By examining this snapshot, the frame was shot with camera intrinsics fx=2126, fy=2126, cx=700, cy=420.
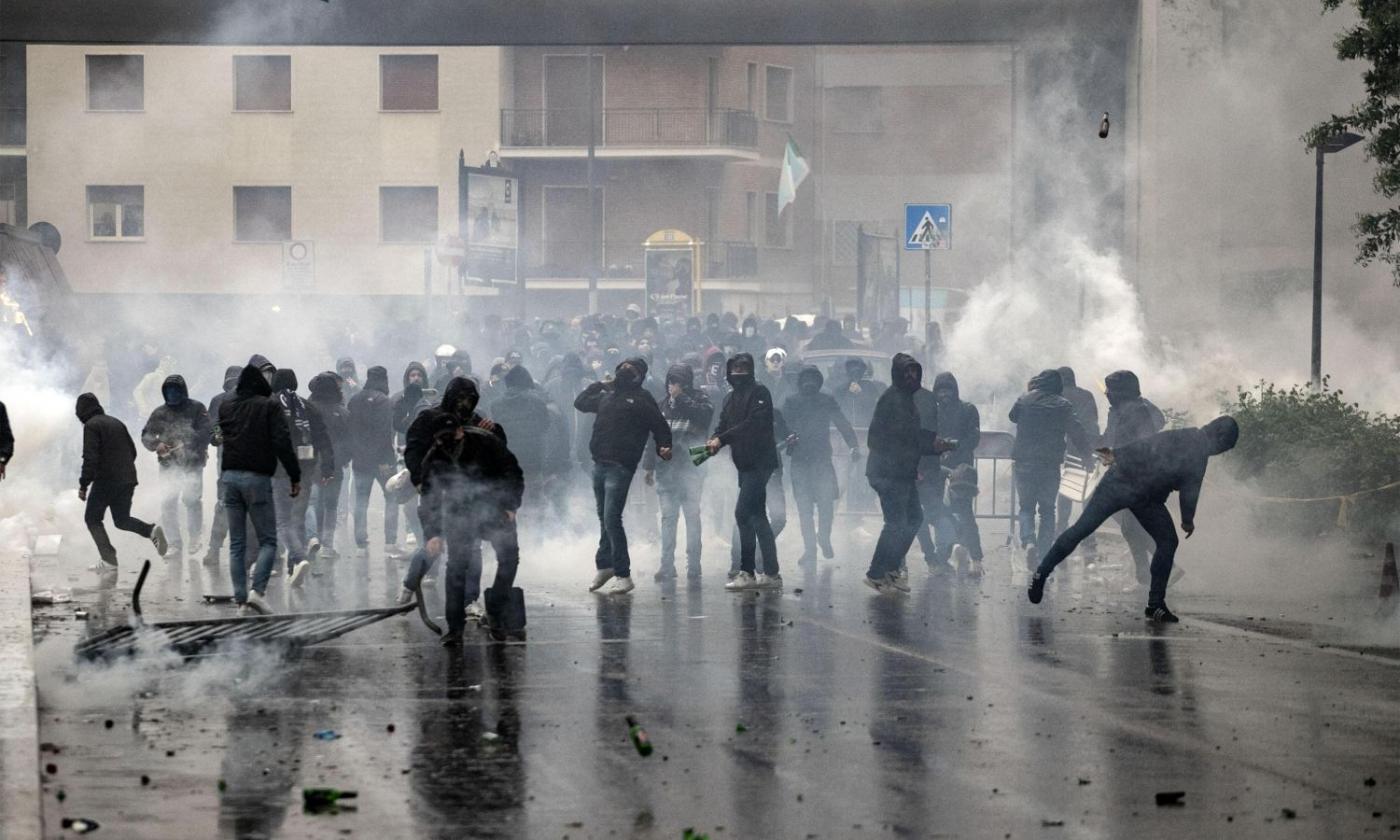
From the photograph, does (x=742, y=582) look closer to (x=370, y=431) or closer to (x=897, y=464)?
(x=897, y=464)

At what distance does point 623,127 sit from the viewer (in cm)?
5391

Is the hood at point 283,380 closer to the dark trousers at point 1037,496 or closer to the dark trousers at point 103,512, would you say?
the dark trousers at point 103,512

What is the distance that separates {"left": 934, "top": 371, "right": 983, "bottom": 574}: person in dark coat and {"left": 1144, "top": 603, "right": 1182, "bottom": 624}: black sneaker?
3.24 metres

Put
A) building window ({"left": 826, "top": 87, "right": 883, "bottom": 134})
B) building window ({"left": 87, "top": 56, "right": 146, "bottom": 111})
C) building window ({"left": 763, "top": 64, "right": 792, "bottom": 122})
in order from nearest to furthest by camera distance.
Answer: building window ({"left": 87, "top": 56, "right": 146, "bottom": 111}) < building window ({"left": 763, "top": 64, "right": 792, "bottom": 122}) < building window ({"left": 826, "top": 87, "right": 883, "bottom": 134})

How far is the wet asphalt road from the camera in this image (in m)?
7.25

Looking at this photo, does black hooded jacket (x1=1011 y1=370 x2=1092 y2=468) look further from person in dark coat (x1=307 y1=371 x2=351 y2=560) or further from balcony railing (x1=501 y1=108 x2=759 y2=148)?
balcony railing (x1=501 y1=108 x2=759 y2=148)

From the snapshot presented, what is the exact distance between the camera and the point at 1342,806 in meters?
7.45

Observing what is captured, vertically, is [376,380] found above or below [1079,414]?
above

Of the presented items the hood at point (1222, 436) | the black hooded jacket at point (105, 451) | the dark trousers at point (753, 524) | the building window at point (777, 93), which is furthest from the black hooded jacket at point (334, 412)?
the building window at point (777, 93)

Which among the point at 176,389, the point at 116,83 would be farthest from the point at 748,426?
Answer: the point at 116,83

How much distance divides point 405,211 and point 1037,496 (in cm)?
3510

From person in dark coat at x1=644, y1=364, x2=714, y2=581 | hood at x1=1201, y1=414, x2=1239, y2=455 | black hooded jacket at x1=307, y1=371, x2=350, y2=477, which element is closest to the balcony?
black hooded jacket at x1=307, y1=371, x2=350, y2=477

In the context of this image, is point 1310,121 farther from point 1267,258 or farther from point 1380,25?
point 1380,25

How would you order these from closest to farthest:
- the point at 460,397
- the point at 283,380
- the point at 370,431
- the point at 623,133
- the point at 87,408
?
the point at 460,397, the point at 283,380, the point at 87,408, the point at 370,431, the point at 623,133
